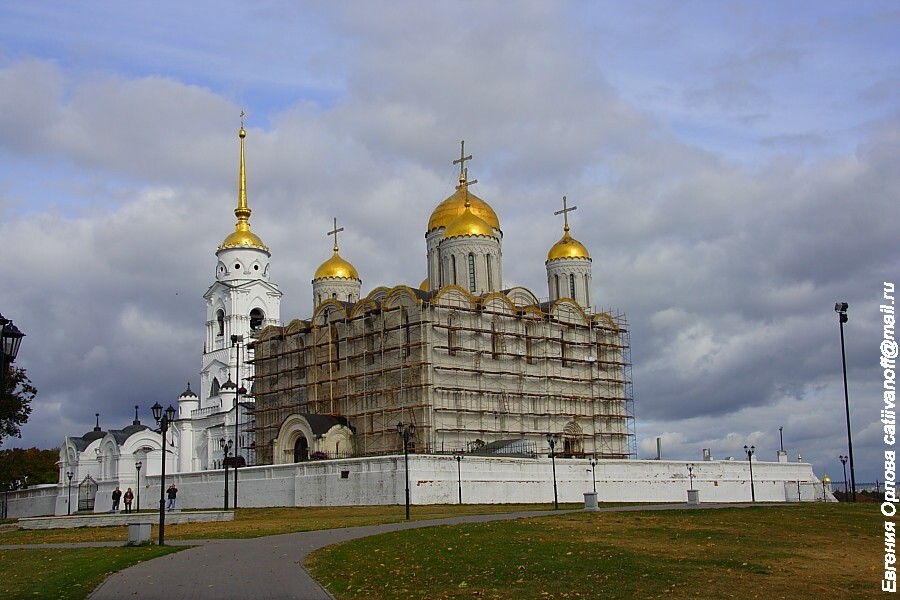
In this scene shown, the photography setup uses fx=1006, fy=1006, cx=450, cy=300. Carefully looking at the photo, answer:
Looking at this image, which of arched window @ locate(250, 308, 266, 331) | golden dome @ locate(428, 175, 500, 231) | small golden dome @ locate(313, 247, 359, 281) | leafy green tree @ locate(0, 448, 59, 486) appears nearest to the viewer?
golden dome @ locate(428, 175, 500, 231)

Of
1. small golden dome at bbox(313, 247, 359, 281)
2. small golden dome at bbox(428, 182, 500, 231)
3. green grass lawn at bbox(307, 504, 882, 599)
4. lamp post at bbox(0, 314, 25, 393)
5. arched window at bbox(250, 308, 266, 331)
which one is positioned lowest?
green grass lawn at bbox(307, 504, 882, 599)

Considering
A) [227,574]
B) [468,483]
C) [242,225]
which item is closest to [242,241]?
[242,225]

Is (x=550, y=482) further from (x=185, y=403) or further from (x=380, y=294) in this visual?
(x=185, y=403)

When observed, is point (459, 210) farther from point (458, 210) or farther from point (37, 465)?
point (37, 465)

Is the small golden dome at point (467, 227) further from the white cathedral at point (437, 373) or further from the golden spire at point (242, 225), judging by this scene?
the golden spire at point (242, 225)

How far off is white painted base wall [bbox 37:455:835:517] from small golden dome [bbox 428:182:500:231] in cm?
1877

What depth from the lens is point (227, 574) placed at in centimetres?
1680

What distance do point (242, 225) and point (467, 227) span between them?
1039 inches

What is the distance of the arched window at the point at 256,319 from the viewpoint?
75000mm

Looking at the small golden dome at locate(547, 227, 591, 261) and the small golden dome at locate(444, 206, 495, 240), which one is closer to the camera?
the small golden dome at locate(444, 206, 495, 240)

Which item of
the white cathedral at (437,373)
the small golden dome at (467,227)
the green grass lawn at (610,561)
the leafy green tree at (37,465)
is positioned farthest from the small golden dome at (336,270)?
the green grass lawn at (610,561)

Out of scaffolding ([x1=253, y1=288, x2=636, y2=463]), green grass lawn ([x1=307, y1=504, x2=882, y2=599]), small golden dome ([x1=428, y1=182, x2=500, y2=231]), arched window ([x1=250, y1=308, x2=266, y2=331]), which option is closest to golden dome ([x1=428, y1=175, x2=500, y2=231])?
small golden dome ([x1=428, y1=182, x2=500, y2=231])

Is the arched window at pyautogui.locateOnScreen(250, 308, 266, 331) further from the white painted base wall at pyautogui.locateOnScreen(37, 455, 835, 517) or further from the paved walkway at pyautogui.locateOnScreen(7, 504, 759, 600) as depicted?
the paved walkway at pyautogui.locateOnScreen(7, 504, 759, 600)

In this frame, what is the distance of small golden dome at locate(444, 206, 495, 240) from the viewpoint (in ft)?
190
